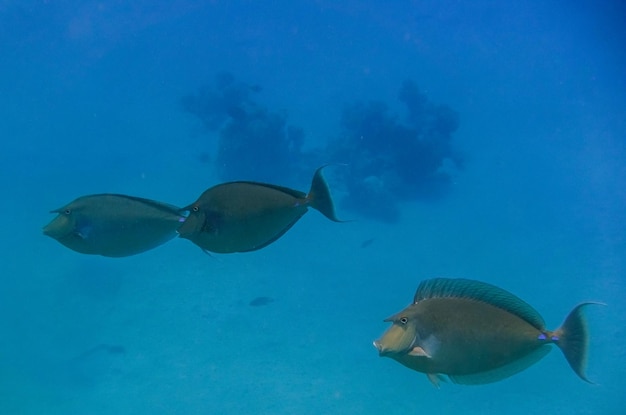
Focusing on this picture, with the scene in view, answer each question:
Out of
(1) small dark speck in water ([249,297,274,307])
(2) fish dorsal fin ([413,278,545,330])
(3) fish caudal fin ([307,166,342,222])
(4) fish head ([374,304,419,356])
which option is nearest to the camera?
(4) fish head ([374,304,419,356])

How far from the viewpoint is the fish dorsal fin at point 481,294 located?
1.89 meters

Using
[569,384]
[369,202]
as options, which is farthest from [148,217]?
[369,202]

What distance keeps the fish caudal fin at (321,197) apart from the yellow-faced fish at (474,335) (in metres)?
0.52

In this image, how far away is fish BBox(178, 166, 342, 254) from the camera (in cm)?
203

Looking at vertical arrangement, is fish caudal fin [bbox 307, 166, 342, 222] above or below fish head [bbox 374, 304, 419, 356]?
above

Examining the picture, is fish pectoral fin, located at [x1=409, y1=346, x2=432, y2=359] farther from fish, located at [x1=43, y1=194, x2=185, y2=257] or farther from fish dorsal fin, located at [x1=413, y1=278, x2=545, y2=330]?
fish, located at [x1=43, y1=194, x2=185, y2=257]

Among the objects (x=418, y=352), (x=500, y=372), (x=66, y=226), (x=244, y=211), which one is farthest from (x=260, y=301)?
(x=418, y=352)

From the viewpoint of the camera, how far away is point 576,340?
1.79 m

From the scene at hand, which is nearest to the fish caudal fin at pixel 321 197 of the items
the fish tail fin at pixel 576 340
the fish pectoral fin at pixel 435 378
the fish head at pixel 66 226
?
the fish pectoral fin at pixel 435 378

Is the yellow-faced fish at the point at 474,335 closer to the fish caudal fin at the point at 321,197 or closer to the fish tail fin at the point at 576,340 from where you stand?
the fish tail fin at the point at 576,340

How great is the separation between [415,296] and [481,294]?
0.87 feet

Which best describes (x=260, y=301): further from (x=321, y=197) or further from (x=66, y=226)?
(x=321, y=197)

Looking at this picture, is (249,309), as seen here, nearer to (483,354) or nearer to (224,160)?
(224,160)

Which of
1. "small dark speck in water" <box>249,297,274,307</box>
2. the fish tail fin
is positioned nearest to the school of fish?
the fish tail fin
